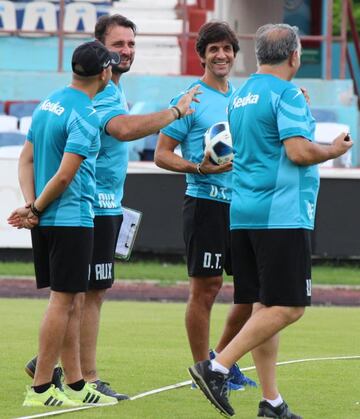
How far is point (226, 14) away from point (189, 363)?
58.1 feet

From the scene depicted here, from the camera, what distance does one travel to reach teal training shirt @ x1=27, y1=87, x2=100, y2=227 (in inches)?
321

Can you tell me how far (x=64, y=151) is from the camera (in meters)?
8.12

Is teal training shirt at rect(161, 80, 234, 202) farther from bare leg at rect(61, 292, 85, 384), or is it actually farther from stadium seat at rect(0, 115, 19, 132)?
stadium seat at rect(0, 115, 19, 132)

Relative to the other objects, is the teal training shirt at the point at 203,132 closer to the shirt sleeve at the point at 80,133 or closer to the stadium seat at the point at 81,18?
the shirt sleeve at the point at 80,133

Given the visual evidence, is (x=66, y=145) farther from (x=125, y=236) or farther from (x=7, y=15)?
(x=7, y=15)

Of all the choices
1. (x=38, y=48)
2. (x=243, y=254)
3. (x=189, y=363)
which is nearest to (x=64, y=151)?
(x=243, y=254)

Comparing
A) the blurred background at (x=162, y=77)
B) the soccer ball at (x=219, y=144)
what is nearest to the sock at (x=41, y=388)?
the soccer ball at (x=219, y=144)

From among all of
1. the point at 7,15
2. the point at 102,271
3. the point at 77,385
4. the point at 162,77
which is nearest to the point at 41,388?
the point at 77,385

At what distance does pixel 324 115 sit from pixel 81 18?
19.6 feet

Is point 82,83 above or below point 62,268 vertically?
above

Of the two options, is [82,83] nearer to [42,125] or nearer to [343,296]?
[42,125]

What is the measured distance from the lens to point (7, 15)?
1076 inches

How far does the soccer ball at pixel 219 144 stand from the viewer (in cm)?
916

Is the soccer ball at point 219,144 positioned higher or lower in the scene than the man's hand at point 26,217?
higher
